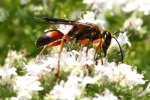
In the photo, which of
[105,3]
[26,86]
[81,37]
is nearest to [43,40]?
[81,37]

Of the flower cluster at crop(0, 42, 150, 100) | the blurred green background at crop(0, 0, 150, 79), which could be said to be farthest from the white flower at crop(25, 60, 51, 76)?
the blurred green background at crop(0, 0, 150, 79)

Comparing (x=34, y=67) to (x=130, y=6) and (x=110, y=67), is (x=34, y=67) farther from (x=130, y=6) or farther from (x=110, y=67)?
(x=130, y=6)

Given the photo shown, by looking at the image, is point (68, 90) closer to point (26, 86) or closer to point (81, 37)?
point (26, 86)

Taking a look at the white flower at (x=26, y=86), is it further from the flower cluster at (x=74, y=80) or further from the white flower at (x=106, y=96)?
the white flower at (x=106, y=96)

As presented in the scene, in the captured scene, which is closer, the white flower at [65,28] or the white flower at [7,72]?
the white flower at [7,72]

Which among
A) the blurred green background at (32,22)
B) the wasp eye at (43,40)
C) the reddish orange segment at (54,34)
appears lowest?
the wasp eye at (43,40)

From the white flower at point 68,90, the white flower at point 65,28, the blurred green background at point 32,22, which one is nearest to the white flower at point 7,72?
the white flower at point 68,90

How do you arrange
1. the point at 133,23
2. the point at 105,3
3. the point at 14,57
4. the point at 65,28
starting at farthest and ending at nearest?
the point at 105,3 → the point at 133,23 → the point at 14,57 → the point at 65,28

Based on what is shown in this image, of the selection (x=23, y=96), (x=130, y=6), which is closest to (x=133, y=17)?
(x=130, y=6)
